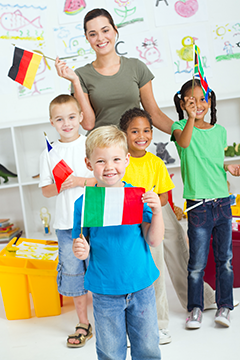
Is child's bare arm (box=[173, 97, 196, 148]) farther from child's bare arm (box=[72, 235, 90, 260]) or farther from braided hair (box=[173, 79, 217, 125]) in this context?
child's bare arm (box=[72, 235, 90, 260])

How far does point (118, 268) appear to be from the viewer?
1.17m

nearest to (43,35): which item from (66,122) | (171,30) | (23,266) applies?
(171,30)

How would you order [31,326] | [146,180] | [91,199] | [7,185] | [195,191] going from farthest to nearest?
1. [7,185]
2. [31,326]
3. [195,191]
4. [146,180]
5. [91,199]

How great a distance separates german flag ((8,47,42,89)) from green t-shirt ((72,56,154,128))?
241mm

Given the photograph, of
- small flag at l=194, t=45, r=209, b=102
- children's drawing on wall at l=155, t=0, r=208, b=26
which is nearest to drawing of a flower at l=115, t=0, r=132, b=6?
children's drawing on wall at l=155, t=0, r=208, b=26

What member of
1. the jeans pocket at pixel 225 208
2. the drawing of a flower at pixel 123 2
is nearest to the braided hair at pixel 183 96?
the jeans pocket at pixel 225 208

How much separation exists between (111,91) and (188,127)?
419 mm

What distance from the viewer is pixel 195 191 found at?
1.79 m

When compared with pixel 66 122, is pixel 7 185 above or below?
below

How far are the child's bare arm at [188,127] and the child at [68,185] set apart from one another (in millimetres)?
471

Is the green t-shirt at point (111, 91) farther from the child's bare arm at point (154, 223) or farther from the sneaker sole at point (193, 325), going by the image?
the sneaker sole at point (193, 325)

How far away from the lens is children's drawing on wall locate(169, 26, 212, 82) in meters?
3.15

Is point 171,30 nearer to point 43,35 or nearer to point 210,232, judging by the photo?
point 43,35

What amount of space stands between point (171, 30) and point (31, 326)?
8.39 ft
